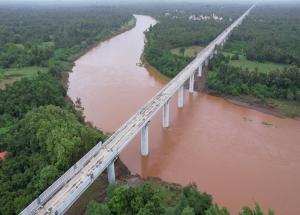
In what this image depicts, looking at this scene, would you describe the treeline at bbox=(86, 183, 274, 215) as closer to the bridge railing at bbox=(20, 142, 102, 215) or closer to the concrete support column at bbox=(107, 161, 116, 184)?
the bridge railing at bbox=(20, 142, 102, 215)

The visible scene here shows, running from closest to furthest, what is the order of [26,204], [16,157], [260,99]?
[26,204] < [16,157] < [260,99]

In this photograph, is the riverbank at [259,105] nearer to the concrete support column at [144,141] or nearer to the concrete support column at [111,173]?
the concrete support column at [144,141]

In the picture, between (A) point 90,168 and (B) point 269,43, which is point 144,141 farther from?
(B) point 269,43

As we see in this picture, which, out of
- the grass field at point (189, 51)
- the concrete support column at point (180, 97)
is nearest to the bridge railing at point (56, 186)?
the concrete support column at point (180, 97)

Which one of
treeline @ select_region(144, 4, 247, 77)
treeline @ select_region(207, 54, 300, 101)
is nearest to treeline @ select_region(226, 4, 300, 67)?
treeline @ select_region(144, 4, 247, 77)

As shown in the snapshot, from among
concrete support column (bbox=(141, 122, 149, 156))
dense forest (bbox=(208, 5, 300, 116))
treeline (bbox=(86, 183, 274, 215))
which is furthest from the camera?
dense forest (bbox=(208, 5, 300, 116))

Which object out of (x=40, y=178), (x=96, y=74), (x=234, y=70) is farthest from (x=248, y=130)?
(x=96, y=74)

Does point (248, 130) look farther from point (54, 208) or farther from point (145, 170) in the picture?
point (54, 208)
